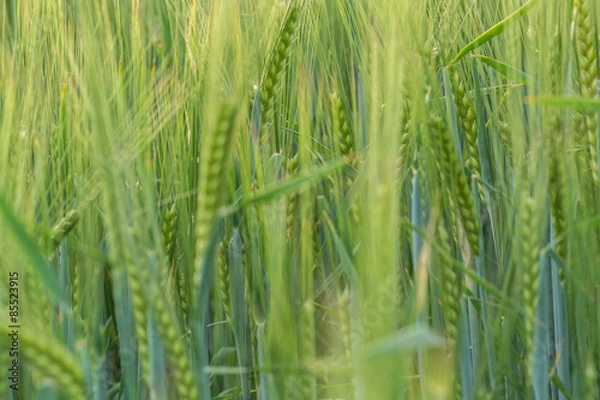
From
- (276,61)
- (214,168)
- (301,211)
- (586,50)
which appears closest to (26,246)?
(214,168)

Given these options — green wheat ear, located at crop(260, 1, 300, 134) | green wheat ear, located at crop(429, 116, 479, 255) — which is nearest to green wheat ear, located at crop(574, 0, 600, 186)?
green wheat ear, located at crop(429, 116, 479, 255)

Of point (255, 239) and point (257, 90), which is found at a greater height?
point (257, 90)

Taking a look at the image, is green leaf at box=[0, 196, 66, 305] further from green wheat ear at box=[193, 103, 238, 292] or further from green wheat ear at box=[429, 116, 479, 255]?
green wheat ear at box=[429, 116, 479, 255]

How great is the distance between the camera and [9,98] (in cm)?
64

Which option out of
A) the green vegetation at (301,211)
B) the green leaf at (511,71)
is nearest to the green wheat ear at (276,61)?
the green vegetation at (301,211)

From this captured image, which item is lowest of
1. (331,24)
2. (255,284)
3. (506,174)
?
(255,284)

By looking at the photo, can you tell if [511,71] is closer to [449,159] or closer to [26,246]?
[449,159]

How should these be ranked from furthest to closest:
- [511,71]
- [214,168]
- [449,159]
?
[511,71] < [449,159] < [214,168]

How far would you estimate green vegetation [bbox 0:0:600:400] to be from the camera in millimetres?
478

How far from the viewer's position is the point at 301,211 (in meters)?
0.67

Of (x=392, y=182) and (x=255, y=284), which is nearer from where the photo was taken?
(x=392, y=182)

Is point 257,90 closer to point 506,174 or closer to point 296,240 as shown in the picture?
point 296,240

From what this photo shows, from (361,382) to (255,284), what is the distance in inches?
12.1

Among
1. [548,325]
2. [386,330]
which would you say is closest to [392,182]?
[386,330]
